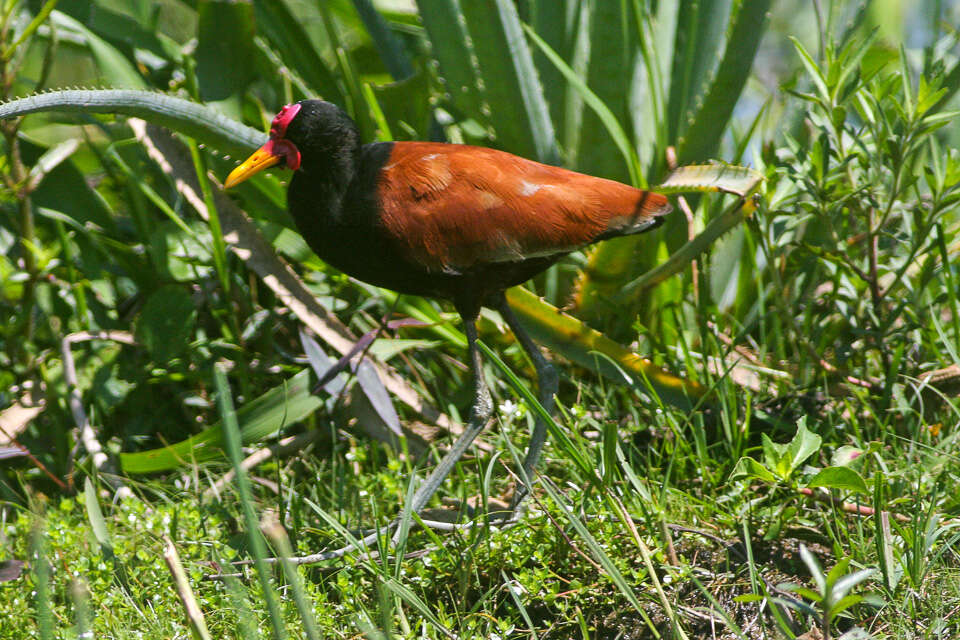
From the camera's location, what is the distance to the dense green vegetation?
1.91 m

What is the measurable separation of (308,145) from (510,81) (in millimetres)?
645

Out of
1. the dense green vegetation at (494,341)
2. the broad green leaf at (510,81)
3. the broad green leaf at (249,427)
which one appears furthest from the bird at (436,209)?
the broad green leaf at (249,427)

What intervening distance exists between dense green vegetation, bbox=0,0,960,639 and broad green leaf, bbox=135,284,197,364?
0.01 m

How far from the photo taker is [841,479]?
1.78 metres

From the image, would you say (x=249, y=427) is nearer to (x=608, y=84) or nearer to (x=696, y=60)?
(x=608, y=84)

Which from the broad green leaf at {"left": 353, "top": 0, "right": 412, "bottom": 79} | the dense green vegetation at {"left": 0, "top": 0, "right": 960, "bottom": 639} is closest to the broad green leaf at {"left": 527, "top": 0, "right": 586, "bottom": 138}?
the dense green vegetation at {"left": 0, "top": 0, "right": 960, "bottom": 639}

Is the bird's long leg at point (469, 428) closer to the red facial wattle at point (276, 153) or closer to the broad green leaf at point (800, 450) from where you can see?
the red facial wattle at point (276, 153)

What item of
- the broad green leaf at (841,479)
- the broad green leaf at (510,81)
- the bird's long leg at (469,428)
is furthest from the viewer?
the broad green leaf at (510,81)

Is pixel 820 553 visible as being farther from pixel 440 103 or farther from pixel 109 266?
pixel 109 266

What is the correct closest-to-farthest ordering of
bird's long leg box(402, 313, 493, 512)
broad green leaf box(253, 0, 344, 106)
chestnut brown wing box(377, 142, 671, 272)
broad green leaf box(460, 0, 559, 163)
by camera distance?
chestnut brown wing box(377, 142, 671, 272) → bird's long leg box(402, 313, 493, 512) → broad green leaf box(460, 0, 559, 163) → broad green leaf box(253, 0, 344, 106)

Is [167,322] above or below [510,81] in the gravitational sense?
below

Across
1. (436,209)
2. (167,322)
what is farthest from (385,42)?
(167,322)

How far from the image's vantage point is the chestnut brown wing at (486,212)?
2.06 metres

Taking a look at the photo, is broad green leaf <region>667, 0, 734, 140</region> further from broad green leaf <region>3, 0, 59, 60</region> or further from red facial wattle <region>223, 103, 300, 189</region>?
broad green leaf <region>3, 0, 59, 60</region>
